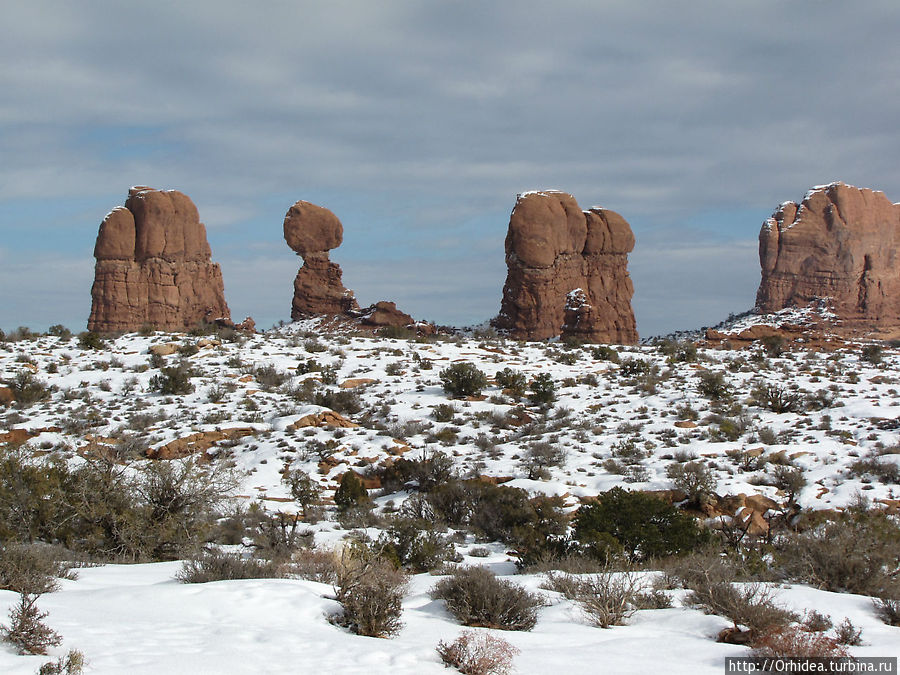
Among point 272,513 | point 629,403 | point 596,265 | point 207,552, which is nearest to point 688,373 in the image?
point 629,403

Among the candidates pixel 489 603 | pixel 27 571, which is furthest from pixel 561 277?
pixel 27 571

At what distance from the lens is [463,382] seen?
949 inches

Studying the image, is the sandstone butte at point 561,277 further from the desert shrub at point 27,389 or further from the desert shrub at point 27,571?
the desert shrub at point 27,571

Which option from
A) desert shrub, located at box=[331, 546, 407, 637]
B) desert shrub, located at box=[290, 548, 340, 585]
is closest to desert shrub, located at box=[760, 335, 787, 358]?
desert shrub, located at box=[290, 548, 340, 585]

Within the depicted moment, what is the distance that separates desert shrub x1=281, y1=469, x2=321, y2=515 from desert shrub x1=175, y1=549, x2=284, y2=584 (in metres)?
5.42

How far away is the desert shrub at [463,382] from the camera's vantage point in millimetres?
24047

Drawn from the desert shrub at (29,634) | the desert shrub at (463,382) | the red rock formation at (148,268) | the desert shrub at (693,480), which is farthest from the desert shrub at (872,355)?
the red rock formation at (148,268)

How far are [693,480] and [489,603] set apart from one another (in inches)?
346

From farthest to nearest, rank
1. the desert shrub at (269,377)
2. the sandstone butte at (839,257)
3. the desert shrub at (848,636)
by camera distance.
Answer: the sandstone butte at (839,257), the desert shrub at (269,377), the desert shrub at (848,636)

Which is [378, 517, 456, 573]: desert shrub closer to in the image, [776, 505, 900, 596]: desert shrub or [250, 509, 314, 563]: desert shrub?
[250, 509, 314, 563]: desert shrub

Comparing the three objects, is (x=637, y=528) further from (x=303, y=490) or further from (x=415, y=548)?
(x=303, y=490)

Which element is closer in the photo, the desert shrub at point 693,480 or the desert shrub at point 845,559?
the desert shrub at point 845,559

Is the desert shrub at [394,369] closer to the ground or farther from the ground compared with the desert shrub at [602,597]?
farther from the ground

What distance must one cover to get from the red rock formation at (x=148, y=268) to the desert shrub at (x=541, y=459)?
43347 mm
